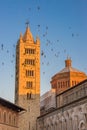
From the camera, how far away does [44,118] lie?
50.6 m

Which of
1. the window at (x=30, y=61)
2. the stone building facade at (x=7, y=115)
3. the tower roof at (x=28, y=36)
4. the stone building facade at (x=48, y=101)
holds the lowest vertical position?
the stone building facade at (x=7, y=115)

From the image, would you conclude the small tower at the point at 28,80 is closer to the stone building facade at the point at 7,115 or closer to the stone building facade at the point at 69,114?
the stone building facade at the point at 69,114

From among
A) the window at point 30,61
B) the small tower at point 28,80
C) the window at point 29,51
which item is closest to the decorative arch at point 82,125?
the small tower at point 28,80

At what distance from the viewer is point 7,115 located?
127ft

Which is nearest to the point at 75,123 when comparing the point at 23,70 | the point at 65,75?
the point at 23,70

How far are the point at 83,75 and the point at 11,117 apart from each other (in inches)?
1276

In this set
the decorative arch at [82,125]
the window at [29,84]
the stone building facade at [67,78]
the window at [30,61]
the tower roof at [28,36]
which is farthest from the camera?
the stone building facade at [67,78]

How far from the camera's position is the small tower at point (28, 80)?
171ft

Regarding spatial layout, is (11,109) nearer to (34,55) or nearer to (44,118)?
(44,118)

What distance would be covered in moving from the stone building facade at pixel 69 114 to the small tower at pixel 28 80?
181 centimetres

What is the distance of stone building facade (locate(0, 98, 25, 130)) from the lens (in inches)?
1459

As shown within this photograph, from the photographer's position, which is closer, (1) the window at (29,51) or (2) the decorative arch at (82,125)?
(2) the decorative arch at (82,125)

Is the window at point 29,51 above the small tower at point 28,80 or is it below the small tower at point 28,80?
above

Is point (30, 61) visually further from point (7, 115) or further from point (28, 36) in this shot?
point (7, 115)
